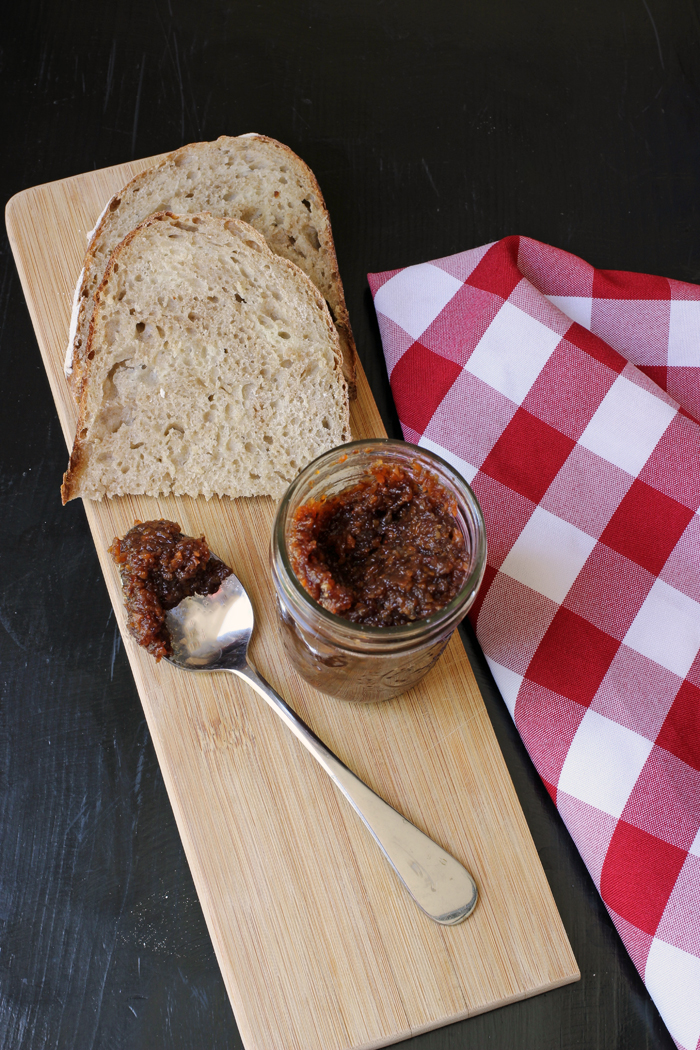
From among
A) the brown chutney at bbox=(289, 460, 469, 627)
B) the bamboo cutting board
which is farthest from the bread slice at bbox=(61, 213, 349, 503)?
the brown chutney at bbox=(289, 460, 469, 627)

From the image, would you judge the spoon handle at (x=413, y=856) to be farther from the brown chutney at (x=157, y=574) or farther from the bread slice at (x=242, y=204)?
the bread slice at (x=242, y=204)

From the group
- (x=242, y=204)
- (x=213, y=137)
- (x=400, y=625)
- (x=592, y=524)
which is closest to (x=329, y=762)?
(x=400, y=625)

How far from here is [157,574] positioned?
1.79 m

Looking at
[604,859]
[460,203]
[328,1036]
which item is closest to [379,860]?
[328,1036]

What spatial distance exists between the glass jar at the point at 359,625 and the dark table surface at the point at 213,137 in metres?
0.40

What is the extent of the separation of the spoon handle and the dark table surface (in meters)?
0.27

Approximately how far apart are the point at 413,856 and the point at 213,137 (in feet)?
6.53

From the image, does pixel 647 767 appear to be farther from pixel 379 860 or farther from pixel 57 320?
pixel 57 320

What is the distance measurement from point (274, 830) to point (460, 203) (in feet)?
5.80

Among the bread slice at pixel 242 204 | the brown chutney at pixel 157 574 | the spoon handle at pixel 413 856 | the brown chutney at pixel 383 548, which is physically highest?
the bread slice at pixel 242 204

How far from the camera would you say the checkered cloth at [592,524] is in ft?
5.87

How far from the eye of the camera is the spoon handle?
1700mm

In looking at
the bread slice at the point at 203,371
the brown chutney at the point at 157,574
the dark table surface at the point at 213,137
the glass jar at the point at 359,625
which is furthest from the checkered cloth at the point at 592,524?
the brown chutney at the point at 157,574

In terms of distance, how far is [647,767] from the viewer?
1816 millimetres
